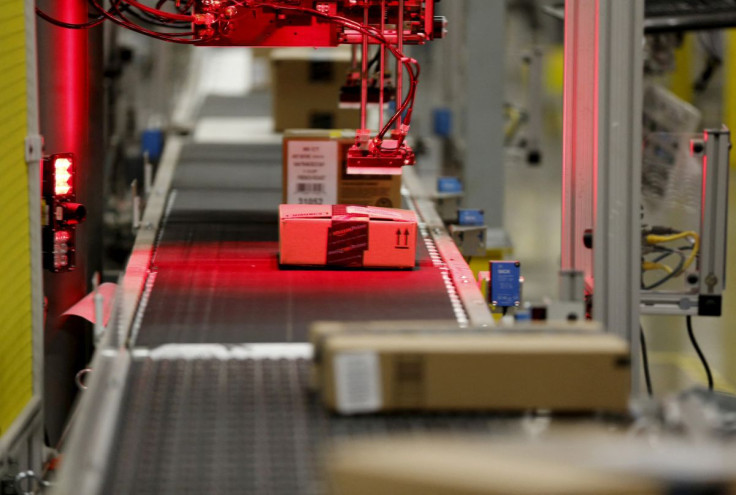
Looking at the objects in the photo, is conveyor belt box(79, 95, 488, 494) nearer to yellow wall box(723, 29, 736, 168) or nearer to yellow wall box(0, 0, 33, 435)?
yellow wall box(0, 0, 33, 435)

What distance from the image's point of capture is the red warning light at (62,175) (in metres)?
5.77

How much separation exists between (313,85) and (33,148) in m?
3.94

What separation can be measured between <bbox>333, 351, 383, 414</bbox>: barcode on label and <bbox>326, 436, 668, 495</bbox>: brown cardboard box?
2.16ft

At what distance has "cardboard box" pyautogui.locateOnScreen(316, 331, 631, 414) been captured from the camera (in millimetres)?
3553

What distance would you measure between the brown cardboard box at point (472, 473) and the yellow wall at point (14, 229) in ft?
8.29

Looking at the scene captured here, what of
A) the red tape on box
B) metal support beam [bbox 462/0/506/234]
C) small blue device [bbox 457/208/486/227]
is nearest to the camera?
the red tape on box

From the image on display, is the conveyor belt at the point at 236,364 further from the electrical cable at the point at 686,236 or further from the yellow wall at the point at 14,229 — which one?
the electrical cable at the point at 686,236

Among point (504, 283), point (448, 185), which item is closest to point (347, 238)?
point (504, 283)

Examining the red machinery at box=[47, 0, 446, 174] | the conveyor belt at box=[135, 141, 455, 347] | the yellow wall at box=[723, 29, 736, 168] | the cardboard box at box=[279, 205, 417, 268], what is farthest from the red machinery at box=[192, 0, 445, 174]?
the yellow wall at box=[723, 29, 736, 168]

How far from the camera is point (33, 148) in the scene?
5.27 metres

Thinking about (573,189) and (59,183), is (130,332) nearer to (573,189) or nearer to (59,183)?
(59,183)

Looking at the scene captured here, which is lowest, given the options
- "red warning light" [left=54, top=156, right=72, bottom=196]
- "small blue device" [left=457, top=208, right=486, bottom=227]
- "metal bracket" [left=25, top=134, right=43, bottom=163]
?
"small blue device" [left=457, top=208, right=486, bottom=227]

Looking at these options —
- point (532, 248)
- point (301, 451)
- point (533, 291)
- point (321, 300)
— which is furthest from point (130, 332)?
point (532, 248)

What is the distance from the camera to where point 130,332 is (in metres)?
4.70
